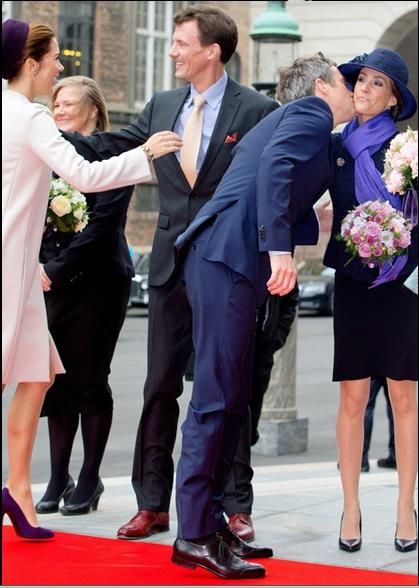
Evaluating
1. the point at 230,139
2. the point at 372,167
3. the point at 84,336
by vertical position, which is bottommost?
the point at 84,336

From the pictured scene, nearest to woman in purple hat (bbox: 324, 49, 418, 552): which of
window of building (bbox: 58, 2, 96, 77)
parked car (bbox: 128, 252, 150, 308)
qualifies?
parked car (bbox: 128, 252, 150, 308)

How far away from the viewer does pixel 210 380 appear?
526 cm

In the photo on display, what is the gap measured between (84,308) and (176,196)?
94 cm

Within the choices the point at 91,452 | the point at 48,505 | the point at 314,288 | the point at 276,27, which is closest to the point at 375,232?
the point at 91,452

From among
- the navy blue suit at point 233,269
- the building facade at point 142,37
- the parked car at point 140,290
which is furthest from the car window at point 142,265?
the navy blue suit at point 233,269

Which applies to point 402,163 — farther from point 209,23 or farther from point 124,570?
point 124,570

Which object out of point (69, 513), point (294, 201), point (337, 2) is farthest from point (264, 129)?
point (337, 2)

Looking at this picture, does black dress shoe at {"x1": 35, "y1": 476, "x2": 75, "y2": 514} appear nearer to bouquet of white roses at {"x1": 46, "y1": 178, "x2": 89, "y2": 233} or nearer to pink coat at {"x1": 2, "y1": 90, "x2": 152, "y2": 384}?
bouquet of white roses at {"x1": 46, "y1": 178, "x2": 89, "y2": 233}

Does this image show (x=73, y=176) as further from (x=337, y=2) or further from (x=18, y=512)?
(x=337, y=2)

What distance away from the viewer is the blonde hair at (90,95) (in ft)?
22.1

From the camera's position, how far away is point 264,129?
5414mm

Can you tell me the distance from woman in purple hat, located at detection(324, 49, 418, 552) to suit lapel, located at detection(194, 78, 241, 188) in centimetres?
46

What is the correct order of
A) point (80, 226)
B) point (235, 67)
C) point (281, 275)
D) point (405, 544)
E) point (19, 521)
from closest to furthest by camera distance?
point (281, 275) < point (19, 521) < point (405, 544) < point (80, 226) < point (235, 67)

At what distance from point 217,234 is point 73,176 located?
57cm
